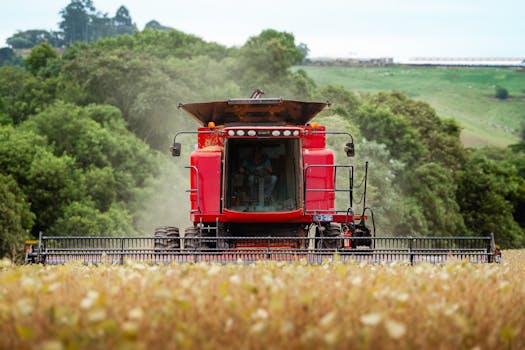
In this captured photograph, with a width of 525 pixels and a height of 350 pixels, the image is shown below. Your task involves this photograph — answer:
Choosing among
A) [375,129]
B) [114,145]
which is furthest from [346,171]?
[375,129]

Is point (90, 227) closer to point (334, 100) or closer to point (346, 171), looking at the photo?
point (346, 171)

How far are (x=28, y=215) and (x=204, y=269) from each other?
1602 inches

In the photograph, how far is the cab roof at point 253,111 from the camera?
17.9 meters

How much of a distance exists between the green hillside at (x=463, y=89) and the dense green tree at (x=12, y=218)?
8778 cm

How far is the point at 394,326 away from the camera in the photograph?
6.07m

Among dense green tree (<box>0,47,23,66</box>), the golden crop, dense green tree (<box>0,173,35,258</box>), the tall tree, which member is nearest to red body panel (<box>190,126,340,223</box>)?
the golden crop

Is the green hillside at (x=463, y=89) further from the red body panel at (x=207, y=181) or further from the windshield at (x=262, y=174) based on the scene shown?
the red body panel at (x=207, y=181)

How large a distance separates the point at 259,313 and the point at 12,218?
39125 mm

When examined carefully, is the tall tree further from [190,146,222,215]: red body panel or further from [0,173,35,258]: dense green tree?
[190,146,222,215]: red body panel

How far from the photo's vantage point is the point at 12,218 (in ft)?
145

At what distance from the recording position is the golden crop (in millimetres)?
6199

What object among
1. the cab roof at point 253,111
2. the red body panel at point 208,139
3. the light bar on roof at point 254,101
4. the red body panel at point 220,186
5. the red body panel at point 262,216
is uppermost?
the light bar on roof at point 254,101

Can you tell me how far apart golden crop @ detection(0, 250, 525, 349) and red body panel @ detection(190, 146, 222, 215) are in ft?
28.1

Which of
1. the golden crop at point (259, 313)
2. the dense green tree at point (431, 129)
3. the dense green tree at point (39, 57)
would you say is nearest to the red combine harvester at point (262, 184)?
the golden crop at point (259, 313)
